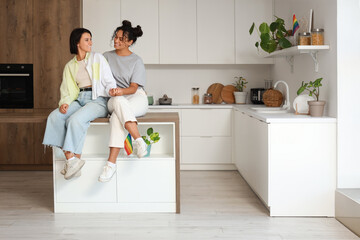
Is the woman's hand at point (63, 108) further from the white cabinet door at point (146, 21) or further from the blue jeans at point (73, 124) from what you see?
the white cabinet door at point (146, 21)

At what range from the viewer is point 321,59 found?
153 inches

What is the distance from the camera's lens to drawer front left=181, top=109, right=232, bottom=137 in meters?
5.68

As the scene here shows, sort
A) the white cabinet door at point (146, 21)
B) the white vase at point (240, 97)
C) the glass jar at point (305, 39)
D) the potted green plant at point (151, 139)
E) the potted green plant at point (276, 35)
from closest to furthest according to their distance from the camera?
the potted green plant at point (151, 139) → the glass jar at point (305, 39) → the potted green plant at point (276, 35) → the white cabinet door at point (146, 21) → the white vase at point (240, 97)

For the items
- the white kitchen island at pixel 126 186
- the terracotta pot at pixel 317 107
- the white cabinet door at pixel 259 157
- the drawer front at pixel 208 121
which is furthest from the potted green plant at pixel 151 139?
the drawer front at pixel 208 121

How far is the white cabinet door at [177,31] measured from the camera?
19.0 ft

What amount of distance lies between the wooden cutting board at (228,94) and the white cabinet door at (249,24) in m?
0.40

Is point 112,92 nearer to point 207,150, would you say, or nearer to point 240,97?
point 207,150

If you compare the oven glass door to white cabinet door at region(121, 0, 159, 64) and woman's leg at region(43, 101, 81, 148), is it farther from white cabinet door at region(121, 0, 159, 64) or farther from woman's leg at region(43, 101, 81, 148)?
woman's leg at region(43, 101, 81, 148)

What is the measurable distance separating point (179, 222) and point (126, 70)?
122cm

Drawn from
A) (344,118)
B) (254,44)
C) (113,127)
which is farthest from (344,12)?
(254,44)

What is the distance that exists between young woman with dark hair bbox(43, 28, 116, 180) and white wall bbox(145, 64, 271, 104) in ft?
8.00

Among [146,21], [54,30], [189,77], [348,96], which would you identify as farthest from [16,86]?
[348,96]

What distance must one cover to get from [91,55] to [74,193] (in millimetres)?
1055

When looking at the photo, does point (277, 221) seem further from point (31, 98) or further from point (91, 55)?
point (31, 98)
